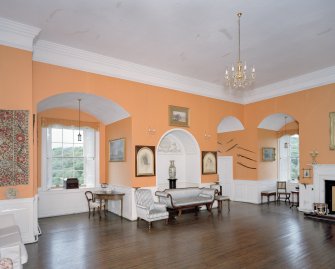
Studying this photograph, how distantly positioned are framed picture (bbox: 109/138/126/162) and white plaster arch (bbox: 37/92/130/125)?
2.41ft

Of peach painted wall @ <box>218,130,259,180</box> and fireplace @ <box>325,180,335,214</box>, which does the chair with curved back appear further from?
fireplace @ <box>325,180,335,214</box>

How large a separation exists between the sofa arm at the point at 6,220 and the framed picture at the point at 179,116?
5053 mm

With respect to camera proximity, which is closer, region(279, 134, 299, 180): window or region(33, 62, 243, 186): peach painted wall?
region(33, 62, 243, 186): peach painted wall

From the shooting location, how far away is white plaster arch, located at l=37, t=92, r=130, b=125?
6.95 metres

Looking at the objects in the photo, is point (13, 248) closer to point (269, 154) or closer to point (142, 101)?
point (142, 101)

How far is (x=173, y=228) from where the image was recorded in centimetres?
650

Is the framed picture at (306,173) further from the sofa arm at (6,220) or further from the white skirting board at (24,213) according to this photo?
the sofa arm at (6,220)

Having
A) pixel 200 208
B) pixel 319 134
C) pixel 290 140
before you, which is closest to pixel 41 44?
pixel 200 208

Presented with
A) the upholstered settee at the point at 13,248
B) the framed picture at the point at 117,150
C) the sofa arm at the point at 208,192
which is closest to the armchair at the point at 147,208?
the framed picture at the point at 117,150

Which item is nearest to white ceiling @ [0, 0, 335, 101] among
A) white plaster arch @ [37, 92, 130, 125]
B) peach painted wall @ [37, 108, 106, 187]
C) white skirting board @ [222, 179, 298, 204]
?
white plaster arch @ [37, 92, 130, 125]

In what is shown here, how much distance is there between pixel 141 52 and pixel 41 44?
239 centimetres

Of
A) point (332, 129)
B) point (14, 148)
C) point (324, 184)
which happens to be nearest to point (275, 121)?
point (332, 129)

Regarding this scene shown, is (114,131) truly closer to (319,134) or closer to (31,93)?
(31,93)

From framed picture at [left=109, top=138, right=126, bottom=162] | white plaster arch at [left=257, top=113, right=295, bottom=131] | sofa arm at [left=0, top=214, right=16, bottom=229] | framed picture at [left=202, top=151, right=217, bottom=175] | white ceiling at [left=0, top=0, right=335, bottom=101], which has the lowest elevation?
sofa arm at [left=0, top=214, right=16, bottom=229]
